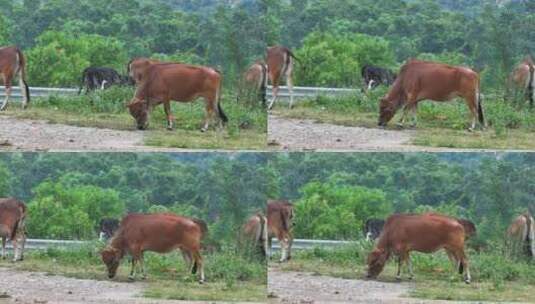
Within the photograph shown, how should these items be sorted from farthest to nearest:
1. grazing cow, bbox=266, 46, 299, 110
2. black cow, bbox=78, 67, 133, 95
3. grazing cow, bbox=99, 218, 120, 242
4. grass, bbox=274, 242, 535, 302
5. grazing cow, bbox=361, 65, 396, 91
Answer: grazing cow, bbox=99, 218, 120, 242
black cow, bbox=78, 67, 133, 95
grazing cow, bbox=361, 65, 396, 91
grazing cow, bbox=266, 46, 299, 110
grass, bbox=274, 242, 535, 302

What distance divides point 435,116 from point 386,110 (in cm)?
35

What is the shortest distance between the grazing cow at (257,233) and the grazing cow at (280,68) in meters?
0.74

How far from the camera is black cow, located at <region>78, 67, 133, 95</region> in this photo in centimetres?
1195

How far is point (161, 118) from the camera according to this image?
11.8 metres

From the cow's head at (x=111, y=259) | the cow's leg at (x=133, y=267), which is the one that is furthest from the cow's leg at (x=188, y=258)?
the cow's head at (x=111, y=259)

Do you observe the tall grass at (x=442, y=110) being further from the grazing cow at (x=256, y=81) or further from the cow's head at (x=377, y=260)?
the cow's head at (x=377, y=260)

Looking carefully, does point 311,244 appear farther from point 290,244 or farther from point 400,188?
point 400,188

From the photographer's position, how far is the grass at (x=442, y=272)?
11531mm

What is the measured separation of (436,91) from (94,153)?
2.34 metres

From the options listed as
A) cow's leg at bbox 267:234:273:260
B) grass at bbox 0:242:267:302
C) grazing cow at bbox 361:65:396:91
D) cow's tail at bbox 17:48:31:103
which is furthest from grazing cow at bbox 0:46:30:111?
grazing cow at bbox 361:65:396:91

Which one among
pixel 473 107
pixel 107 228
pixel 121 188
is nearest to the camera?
pixel 473 107

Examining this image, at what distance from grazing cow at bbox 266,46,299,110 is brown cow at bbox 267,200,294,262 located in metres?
0.65

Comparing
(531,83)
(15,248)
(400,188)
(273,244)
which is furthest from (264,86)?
(15,248)

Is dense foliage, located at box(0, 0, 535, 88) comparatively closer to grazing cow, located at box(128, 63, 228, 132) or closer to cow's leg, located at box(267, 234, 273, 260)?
grazing cow, located at box(128, 63, 228, 132)
